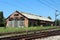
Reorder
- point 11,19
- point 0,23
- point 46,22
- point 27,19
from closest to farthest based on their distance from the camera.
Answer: point 27,19 → point 11,19 → point 0,23 → point 46,22

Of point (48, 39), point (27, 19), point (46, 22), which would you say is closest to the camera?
point (48, 39)

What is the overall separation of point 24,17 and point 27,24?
2323mm

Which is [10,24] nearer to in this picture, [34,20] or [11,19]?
[11,19]

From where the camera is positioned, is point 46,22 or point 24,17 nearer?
point 24,17

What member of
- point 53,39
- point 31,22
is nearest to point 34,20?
point 31,22

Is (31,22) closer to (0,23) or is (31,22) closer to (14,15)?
(14,15)

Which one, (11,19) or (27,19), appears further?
(11,19)

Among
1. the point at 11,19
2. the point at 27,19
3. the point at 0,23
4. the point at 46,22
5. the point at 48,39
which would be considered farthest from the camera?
the point at 46,22

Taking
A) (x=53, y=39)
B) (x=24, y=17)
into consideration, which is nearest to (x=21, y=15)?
(x=24, y=17)

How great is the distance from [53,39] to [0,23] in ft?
172

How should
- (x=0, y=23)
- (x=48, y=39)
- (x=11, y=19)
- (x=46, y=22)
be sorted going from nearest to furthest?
(x=48, y=39) → (x=11, y=19) → (x=0, y=23) → (x=46, y=22)

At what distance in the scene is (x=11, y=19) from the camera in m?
60.7

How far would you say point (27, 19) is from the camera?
56.8 m

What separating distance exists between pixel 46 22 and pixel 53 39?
2279 inches
